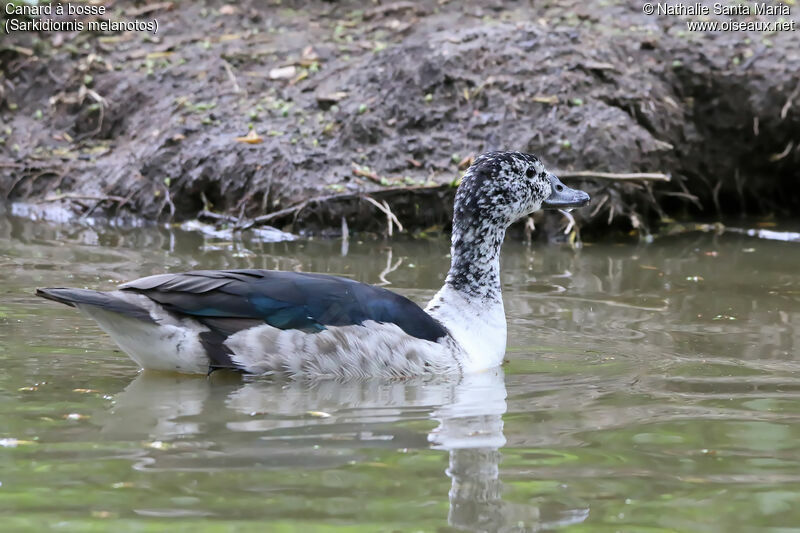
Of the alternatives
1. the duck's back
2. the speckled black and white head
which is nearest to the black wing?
the duck's back

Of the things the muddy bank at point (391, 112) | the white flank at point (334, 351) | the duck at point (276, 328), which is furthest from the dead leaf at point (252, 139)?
the white flank at point (334, 351)

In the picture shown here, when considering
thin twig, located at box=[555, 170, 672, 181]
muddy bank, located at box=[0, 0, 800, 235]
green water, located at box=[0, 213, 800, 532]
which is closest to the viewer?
green water, located at box=[0, 213, 800, 532]

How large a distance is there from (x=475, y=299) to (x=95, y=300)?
7.96 feet

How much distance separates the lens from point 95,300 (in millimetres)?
6121

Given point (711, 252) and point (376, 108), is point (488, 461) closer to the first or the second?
point (711, 252)

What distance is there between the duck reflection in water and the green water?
0.02 metres

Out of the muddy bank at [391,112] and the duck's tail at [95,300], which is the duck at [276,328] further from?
the muddy bank at [391,112]

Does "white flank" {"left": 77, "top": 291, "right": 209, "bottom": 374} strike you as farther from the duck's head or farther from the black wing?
the duck's head

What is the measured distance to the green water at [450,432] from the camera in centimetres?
429

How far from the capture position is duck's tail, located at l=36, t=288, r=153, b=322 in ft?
19.8

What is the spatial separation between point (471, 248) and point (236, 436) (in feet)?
8.74

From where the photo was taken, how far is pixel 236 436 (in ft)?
17.2

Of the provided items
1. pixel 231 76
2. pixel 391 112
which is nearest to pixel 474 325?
pixel 391 112

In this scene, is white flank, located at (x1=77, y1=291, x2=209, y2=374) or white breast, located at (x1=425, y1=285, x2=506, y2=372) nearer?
white flank, located at (x1=77, y1=291, x2=209, y2=374)
